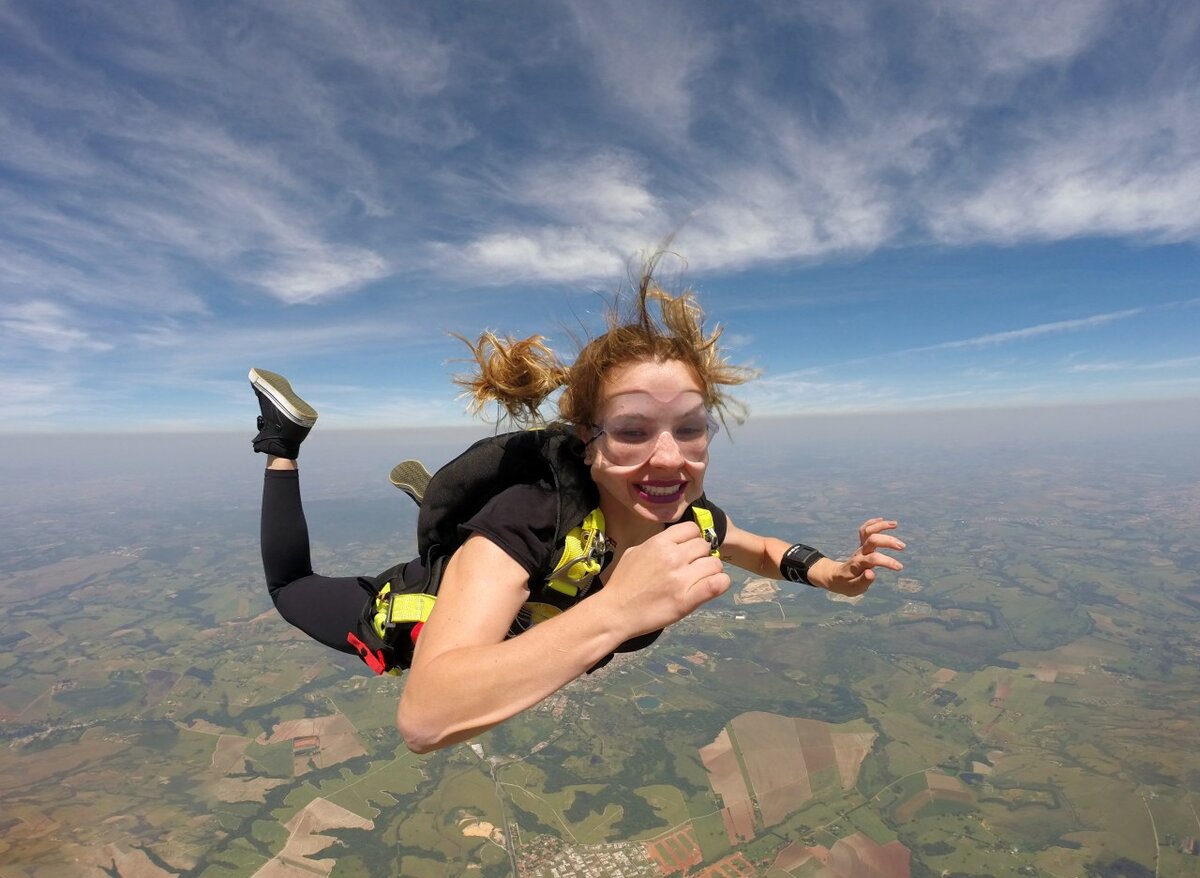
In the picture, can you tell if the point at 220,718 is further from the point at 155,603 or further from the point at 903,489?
the point at 903,489

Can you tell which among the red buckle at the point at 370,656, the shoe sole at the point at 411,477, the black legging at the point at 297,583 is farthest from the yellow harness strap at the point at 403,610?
the shoe sole at the point at 411,477

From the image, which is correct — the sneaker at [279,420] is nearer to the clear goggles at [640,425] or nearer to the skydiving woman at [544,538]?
the skydiving woman at [544,538]

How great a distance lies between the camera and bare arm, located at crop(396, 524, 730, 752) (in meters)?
1.21

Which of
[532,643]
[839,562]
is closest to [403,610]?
[532,643]

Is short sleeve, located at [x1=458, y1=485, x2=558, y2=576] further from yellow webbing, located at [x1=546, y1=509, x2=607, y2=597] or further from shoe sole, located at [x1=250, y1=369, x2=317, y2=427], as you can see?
shoe sole, located at [x1=250, y1=369, x2=317, y2=427]

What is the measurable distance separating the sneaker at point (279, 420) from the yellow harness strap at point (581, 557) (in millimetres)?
1811

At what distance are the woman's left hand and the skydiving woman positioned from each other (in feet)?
0.04

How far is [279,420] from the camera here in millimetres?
2832

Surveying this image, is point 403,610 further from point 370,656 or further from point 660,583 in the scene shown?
point 660,583

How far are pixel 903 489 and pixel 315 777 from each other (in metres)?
123

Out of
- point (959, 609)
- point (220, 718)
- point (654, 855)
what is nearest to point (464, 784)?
point (654, 855)

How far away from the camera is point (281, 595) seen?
3.08 m

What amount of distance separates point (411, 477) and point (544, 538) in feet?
6.08

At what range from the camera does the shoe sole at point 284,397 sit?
282cm
